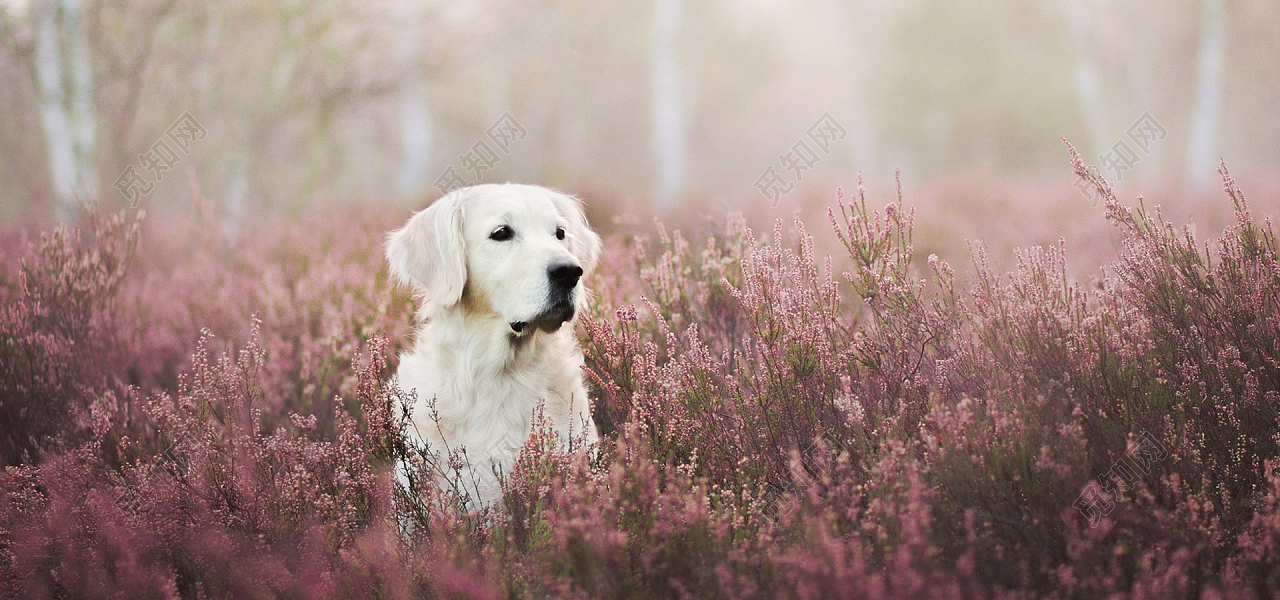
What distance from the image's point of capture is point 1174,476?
1781 millimetres

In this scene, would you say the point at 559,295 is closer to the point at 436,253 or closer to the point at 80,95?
the point at 436,253

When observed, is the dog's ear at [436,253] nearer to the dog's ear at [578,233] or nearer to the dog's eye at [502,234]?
the dog's eye at [502,234]

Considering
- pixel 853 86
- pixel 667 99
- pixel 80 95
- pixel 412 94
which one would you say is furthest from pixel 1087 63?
pixel 80 95

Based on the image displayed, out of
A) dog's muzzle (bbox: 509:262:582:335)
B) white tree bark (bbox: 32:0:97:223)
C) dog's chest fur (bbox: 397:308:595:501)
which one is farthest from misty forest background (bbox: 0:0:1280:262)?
dog's muzzle (bbox: 509:262:582:335)

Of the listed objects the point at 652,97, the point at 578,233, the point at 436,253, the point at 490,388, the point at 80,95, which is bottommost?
the point at 490,388

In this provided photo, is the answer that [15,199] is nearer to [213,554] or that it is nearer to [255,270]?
[255,270]

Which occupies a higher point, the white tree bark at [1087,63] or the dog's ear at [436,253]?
the white tree bark at [1087,63]

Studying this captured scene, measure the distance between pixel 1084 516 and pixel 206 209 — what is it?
563 centimetres

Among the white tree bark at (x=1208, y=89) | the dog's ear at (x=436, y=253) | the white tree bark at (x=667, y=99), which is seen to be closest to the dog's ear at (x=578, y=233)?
the dog's ear at (x=436, y=253)

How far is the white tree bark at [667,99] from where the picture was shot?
14.3 metres

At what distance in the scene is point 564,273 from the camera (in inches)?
103

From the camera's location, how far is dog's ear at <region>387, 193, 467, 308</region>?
114 inches

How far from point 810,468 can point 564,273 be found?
113 centimetres

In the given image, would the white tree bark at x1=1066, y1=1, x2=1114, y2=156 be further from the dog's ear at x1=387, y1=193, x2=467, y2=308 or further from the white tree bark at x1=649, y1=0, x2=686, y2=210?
the dog's ear at x1=387, y1=193, x2=467, y2=308
